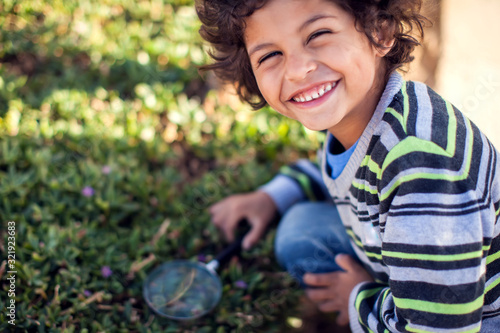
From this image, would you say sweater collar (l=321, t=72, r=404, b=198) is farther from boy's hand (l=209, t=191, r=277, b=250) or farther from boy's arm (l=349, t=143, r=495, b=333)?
boy's hand (l=209, t=191, r=277, b=250)

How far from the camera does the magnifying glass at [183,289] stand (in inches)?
67.4

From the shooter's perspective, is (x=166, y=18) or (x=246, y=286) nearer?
(x=246, y=286)

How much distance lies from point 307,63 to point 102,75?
1.76 m

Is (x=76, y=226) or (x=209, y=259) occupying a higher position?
(x=76, y=226)

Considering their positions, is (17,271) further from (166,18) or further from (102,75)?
(166,18)

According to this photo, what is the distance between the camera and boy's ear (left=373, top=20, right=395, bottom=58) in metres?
1.28

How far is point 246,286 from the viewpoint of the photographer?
6.14 ft

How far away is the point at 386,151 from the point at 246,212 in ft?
3.35

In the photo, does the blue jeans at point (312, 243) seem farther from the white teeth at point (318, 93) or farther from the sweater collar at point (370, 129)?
the white teeth at point (318, 93)

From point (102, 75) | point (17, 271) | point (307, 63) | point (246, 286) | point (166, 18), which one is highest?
point (166, 18)

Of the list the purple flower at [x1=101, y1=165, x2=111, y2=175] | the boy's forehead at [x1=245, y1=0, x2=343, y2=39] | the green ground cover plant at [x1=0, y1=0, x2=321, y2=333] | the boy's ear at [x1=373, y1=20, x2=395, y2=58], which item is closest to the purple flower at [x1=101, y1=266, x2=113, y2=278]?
the green ground cover plant at [x1=0, y1=0, x2=321, y2=333]

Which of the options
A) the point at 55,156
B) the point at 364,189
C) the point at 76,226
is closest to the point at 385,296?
the point at 364,189

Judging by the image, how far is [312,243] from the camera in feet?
6.04

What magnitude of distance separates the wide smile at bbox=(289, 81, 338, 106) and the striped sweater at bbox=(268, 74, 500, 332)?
5.9 inches
